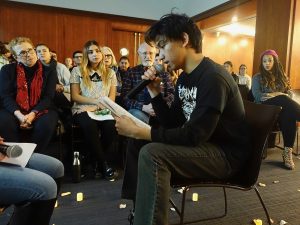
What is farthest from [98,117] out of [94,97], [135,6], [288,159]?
[135,6]

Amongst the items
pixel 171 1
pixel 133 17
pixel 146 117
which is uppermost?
pixel 171 1

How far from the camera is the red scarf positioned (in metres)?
2.27

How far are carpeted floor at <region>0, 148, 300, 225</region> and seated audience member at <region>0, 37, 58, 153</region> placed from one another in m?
0.52

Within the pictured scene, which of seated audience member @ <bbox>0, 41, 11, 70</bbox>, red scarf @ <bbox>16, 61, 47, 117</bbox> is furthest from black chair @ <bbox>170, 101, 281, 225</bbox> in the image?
seated audience member @ <bbox>0, 41, 11, 70</bbox>

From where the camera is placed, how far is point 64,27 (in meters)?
5.63

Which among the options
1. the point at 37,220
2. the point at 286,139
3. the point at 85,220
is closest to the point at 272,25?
the point at 286,139

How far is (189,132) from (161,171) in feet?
0.62

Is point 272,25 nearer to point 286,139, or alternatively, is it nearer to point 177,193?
point 286,139

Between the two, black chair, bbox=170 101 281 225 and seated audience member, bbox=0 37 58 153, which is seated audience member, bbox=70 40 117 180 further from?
black chair, bbox=170 101 281 225

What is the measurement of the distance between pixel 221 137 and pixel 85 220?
0.99m

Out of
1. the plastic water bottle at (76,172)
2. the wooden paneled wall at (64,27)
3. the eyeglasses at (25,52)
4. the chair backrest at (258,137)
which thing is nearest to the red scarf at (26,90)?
the eyeglasses at (25,52)

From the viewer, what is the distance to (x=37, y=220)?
1.02m

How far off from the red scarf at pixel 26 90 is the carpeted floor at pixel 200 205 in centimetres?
71

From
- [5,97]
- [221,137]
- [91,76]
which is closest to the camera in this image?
[221,137]
